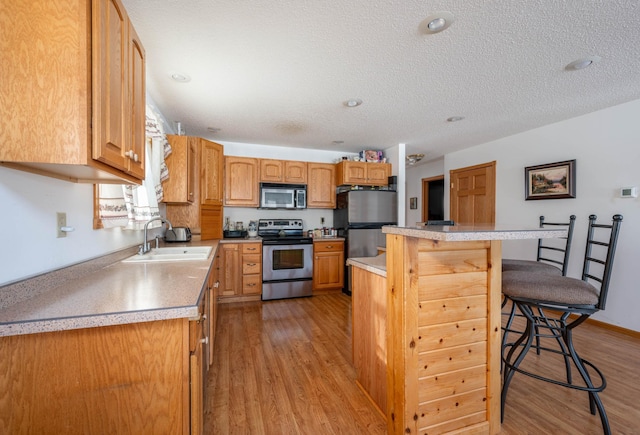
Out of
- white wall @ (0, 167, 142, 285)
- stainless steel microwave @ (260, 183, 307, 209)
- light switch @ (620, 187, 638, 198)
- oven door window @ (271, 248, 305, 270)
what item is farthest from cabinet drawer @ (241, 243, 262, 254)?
light switch @ (620, 187, 638, 198)

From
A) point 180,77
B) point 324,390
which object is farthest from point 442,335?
point 180,77

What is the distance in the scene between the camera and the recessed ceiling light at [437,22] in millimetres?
1485

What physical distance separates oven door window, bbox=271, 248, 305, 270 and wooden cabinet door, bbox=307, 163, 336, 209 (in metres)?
0.86

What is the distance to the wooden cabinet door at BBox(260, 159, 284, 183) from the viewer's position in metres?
4.03

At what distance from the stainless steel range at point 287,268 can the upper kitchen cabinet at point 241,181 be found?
70 centimetres

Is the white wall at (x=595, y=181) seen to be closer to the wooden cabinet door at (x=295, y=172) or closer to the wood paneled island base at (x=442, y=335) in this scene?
the wood paneled island base at (x=442, y=335)

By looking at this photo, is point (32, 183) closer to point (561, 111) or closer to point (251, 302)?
point (251, 302)

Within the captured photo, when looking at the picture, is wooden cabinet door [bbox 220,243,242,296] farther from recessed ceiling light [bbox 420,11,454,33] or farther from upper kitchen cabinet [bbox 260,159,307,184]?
recessed ceiling light [bbox 420,11,454,33]

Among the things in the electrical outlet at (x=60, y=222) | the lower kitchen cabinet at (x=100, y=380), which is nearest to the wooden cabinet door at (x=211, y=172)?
the electrical outlet at (x=60, y=222)

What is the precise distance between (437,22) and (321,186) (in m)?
2.95

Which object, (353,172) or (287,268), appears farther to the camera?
(353,172)

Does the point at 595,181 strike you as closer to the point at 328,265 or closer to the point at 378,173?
the point at 378,173

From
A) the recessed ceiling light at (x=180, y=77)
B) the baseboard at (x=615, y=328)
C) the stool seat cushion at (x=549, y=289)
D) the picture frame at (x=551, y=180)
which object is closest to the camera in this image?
the stool seat cushion at (x=549, y=289)

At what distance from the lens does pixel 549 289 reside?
4.38 feet
